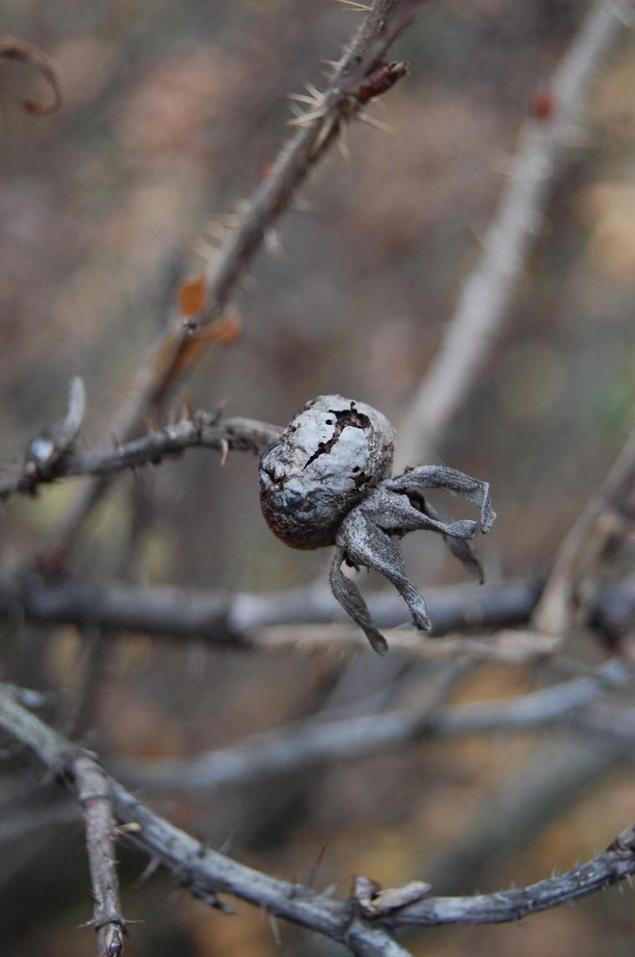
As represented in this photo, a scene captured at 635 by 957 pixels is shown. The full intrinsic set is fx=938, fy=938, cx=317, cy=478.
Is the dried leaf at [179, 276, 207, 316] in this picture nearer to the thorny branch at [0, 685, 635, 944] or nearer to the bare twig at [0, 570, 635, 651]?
the thorny branch at [0, 685, 635, 944]

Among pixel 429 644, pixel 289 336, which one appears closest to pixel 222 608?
pixel 429 644

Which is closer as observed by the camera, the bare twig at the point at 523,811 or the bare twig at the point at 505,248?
the bare twig at the point at 505,248

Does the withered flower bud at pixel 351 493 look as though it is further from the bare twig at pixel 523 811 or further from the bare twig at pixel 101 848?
the bare twig at pixel 523 811

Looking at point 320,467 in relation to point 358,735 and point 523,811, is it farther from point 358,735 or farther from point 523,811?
point 523,811

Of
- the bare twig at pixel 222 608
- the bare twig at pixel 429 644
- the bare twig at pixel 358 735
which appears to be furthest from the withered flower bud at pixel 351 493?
the bare twig at pixel 358 735

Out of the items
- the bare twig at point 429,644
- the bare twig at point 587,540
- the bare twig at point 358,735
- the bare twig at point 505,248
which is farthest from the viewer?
the bare twig at point 505,248

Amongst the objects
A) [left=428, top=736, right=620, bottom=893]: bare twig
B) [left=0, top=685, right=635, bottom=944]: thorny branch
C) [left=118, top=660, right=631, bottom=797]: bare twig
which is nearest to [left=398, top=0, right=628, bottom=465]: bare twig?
[left=118, top=660, right=631, bottom=797]: bare twig
